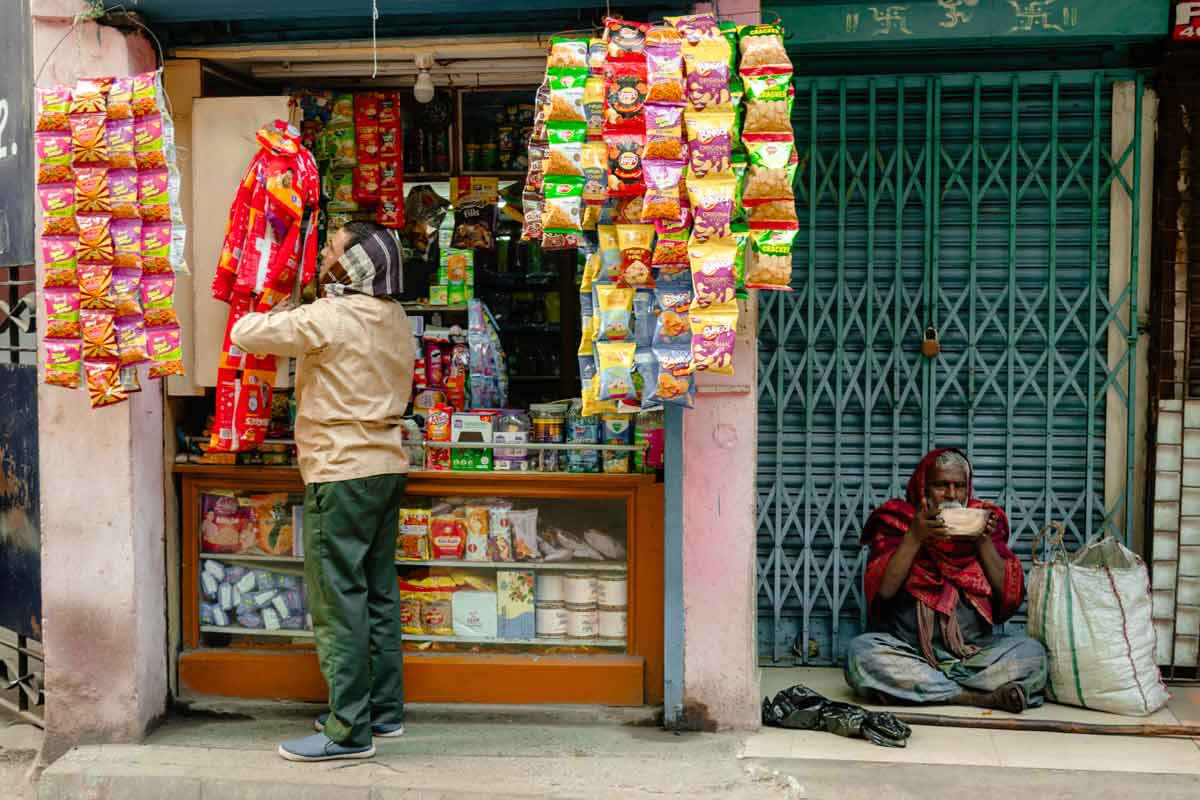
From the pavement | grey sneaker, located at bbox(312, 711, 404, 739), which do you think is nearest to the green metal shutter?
the pavement

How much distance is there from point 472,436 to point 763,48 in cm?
200

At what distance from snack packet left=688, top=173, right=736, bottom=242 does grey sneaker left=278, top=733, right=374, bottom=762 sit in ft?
7.65

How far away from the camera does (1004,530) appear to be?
5.37 m

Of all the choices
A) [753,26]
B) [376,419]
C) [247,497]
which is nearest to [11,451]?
[247,497]

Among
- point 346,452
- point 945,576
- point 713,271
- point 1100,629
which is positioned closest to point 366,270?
point 346,452

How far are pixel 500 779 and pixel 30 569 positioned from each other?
93.0 inches

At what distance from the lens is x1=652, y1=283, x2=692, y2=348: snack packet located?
4.41 meters

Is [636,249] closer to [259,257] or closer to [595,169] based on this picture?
[595,169]

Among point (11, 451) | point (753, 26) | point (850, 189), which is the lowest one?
point (11, 451)

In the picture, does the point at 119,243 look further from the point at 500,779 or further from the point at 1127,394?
the point at 1127,394

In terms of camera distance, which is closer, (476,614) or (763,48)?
(763,48)

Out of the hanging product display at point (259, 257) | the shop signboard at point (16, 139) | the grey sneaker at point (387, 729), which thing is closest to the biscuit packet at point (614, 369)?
the hanging product display at point (259, 257)

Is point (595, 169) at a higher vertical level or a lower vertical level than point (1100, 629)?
higher

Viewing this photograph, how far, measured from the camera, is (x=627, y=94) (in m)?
4.32
